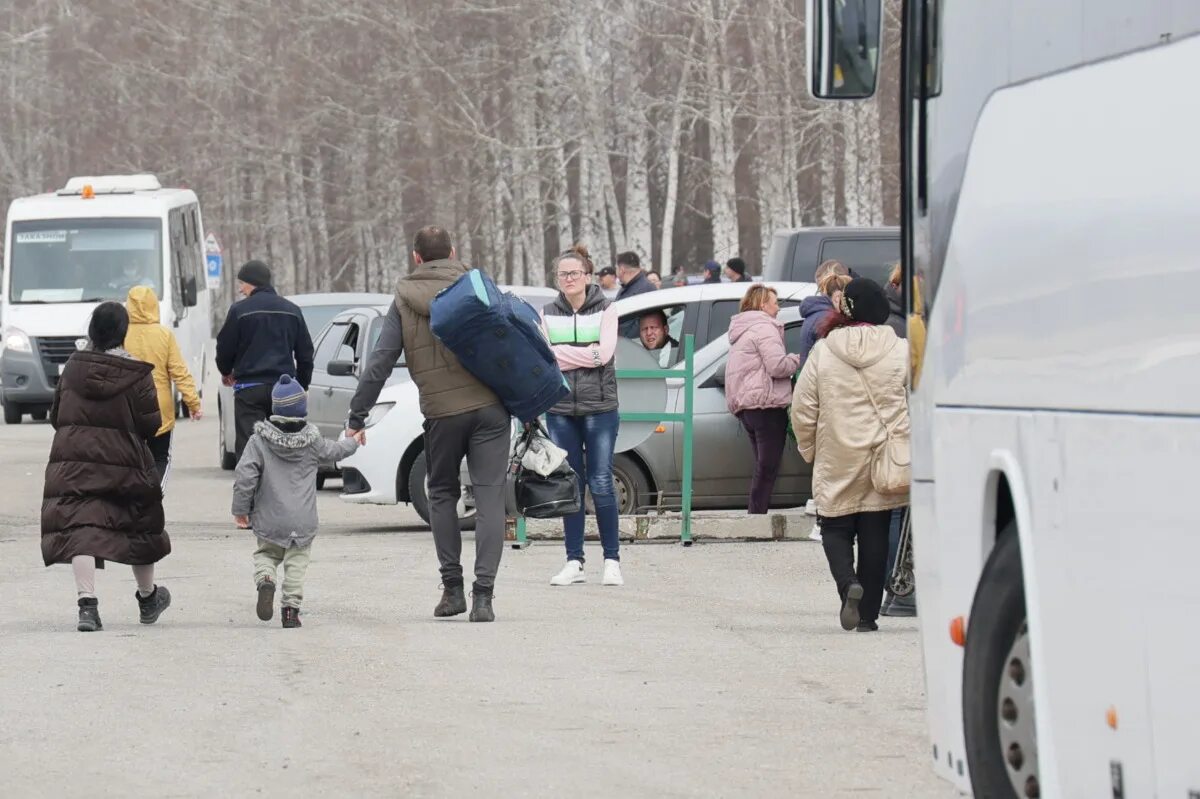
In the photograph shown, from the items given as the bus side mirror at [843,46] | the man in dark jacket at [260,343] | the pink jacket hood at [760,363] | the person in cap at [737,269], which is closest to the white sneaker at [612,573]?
the pink jacket hood at [760,363]

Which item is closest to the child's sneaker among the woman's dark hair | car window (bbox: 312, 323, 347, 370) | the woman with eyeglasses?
the woman's dark hair

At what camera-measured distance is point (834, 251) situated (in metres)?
19.9

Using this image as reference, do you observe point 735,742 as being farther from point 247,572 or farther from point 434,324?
point 247,572

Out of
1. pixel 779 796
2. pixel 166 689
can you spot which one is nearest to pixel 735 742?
pixel 779 796

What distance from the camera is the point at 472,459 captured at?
10953 mm

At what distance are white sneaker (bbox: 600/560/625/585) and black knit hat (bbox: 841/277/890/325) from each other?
2.64 metres

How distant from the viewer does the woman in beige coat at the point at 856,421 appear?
10289mm

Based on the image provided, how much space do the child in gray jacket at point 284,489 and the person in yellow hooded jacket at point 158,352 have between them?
2.93 m

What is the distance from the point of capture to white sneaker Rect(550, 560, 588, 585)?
12.6 meters

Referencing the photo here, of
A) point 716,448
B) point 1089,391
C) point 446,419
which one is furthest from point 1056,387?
point 716,448

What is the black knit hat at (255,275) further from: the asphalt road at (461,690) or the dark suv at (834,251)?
the dark suv at (834,251)

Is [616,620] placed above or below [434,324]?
below

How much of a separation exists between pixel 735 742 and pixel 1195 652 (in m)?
3.44

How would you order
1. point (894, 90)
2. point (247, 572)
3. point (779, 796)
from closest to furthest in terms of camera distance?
1. point (779, 796)
2. point (247, 572)
3. point (894, 90)
